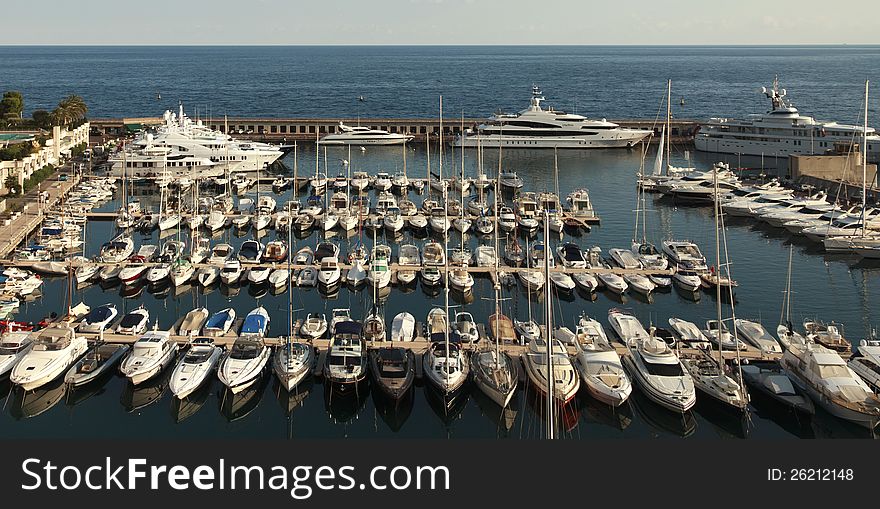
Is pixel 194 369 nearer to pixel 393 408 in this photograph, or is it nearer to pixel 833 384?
pixel 393 408

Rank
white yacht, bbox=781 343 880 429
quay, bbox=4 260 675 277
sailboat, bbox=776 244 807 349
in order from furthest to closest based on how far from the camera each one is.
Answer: quay, bbox=4 260 675 277
sailboat, bbox=776 244 807 349
white yacht, bbox=781 343 880 429

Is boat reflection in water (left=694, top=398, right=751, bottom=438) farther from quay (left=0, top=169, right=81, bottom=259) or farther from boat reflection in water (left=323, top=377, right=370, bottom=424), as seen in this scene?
quay (left=0, top=169, right=81, bottom=259)

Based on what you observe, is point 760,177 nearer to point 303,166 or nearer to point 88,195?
point 303,166

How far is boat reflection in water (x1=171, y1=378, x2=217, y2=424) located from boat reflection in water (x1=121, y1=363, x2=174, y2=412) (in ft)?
2.52

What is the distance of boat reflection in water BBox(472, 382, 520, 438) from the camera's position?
26422 mm

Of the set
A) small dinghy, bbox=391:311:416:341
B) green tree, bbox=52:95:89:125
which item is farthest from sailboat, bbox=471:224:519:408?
green tree, bbox=52:95:89:125

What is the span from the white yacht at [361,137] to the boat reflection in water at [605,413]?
6895 centimetres

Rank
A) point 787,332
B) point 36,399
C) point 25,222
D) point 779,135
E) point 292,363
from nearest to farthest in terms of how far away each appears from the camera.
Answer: point 36,399
point 292,363
point 787,332
point 25,222
point 779,135

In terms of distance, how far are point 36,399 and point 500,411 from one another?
1497 cm

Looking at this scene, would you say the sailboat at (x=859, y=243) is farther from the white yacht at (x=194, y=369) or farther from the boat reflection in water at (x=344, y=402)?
the white yacht at (x=194, y=369)

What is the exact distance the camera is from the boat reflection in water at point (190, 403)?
27000mm

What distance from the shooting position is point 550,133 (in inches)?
3716

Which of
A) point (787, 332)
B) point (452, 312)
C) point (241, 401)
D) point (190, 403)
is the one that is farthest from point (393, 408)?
point (787, 332)

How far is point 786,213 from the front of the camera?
2173 inches
